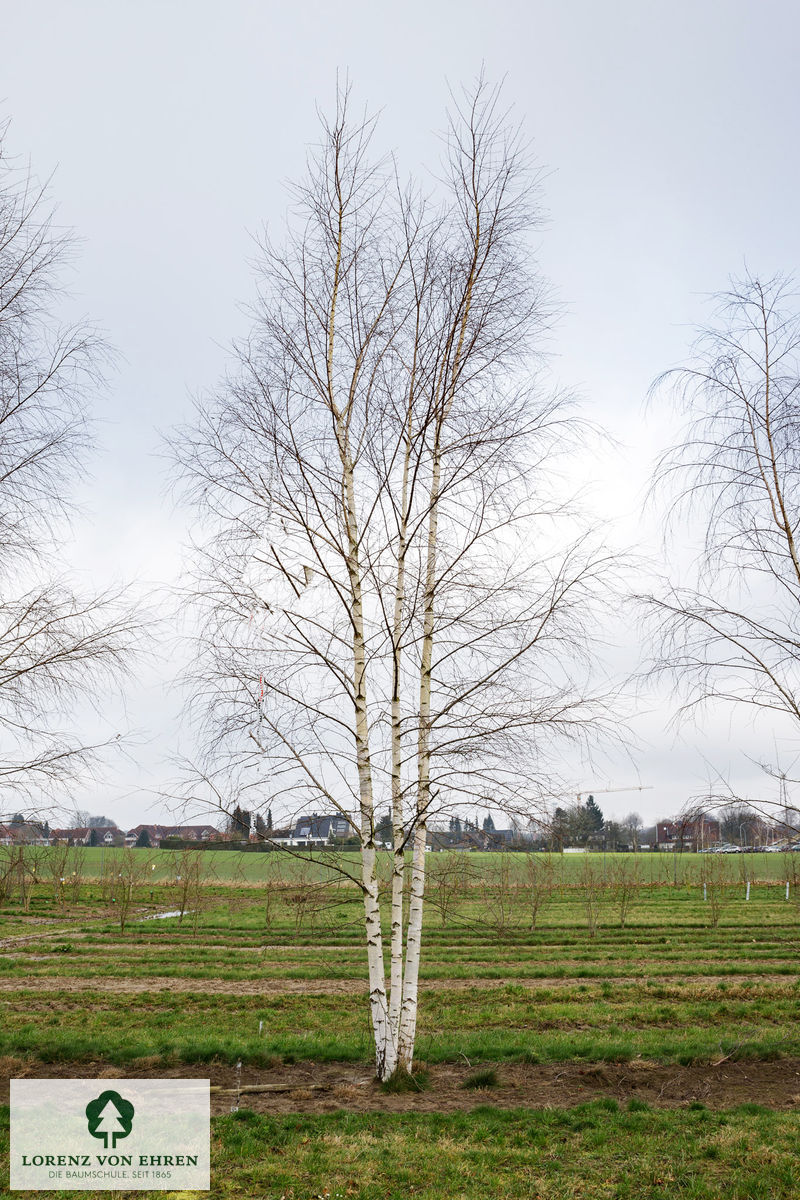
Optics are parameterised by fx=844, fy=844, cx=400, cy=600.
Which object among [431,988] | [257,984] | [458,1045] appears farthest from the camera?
[257,984]

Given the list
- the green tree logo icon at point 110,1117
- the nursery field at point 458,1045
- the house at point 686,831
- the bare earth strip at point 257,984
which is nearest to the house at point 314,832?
the nursery field at point 458,1045

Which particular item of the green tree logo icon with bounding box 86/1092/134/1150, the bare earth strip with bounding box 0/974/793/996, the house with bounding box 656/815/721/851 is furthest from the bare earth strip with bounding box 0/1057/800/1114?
the bare earth strip with bounding box 0/974/793/996

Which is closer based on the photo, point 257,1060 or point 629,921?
point 257,1060

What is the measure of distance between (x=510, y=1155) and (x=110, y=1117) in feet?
10.1

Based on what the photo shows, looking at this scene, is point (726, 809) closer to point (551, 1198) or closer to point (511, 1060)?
point (551, 1198)

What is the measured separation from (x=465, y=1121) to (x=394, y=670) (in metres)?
3.65

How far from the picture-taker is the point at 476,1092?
24.7 ft

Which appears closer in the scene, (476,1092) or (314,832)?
(476,1092)

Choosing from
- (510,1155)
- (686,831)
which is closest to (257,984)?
(510,1155)

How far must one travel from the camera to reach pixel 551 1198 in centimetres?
517

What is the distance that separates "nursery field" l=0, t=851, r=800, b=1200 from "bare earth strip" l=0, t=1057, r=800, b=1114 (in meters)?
0.03

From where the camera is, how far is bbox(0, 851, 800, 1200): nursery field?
5695 millimetres

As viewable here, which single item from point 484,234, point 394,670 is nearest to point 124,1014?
point 394,670

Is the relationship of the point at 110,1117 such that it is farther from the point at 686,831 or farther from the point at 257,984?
the point at 257,984
